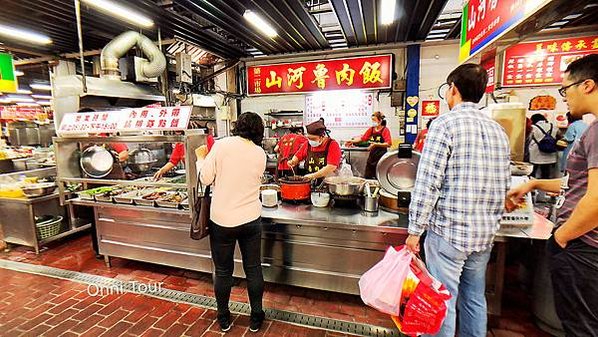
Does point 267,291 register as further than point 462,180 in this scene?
Yes

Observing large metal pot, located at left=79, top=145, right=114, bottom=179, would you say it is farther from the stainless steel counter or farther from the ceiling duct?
the ceiling duct

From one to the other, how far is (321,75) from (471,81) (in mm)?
5286

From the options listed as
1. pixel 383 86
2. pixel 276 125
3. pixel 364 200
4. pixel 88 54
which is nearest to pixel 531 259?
pixel 364 200

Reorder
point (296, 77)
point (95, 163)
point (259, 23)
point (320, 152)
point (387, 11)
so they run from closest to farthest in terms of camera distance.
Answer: point (95, 163) → point (320, 152) → point (387, 11) → point (259, 23) → point (296, 77)

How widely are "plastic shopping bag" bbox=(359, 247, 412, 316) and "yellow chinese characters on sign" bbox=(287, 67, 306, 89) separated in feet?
18.3

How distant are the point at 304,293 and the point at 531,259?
2122 mm

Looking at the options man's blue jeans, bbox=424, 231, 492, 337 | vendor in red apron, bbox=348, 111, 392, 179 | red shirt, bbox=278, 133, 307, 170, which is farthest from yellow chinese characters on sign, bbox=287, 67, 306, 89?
man's blue jeans, bbox=424, 231, 492, 337

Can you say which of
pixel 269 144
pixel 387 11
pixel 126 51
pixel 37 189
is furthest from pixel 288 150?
pixel 269 144

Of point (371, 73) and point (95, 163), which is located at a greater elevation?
point (371, 73)

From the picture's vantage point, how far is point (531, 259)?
2.58 metres

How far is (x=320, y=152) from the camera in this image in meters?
3.53

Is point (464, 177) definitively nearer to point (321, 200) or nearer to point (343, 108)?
point (321, 200)

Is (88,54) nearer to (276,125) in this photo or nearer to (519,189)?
(276,125)

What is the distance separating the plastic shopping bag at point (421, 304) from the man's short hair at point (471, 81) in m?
1.02
